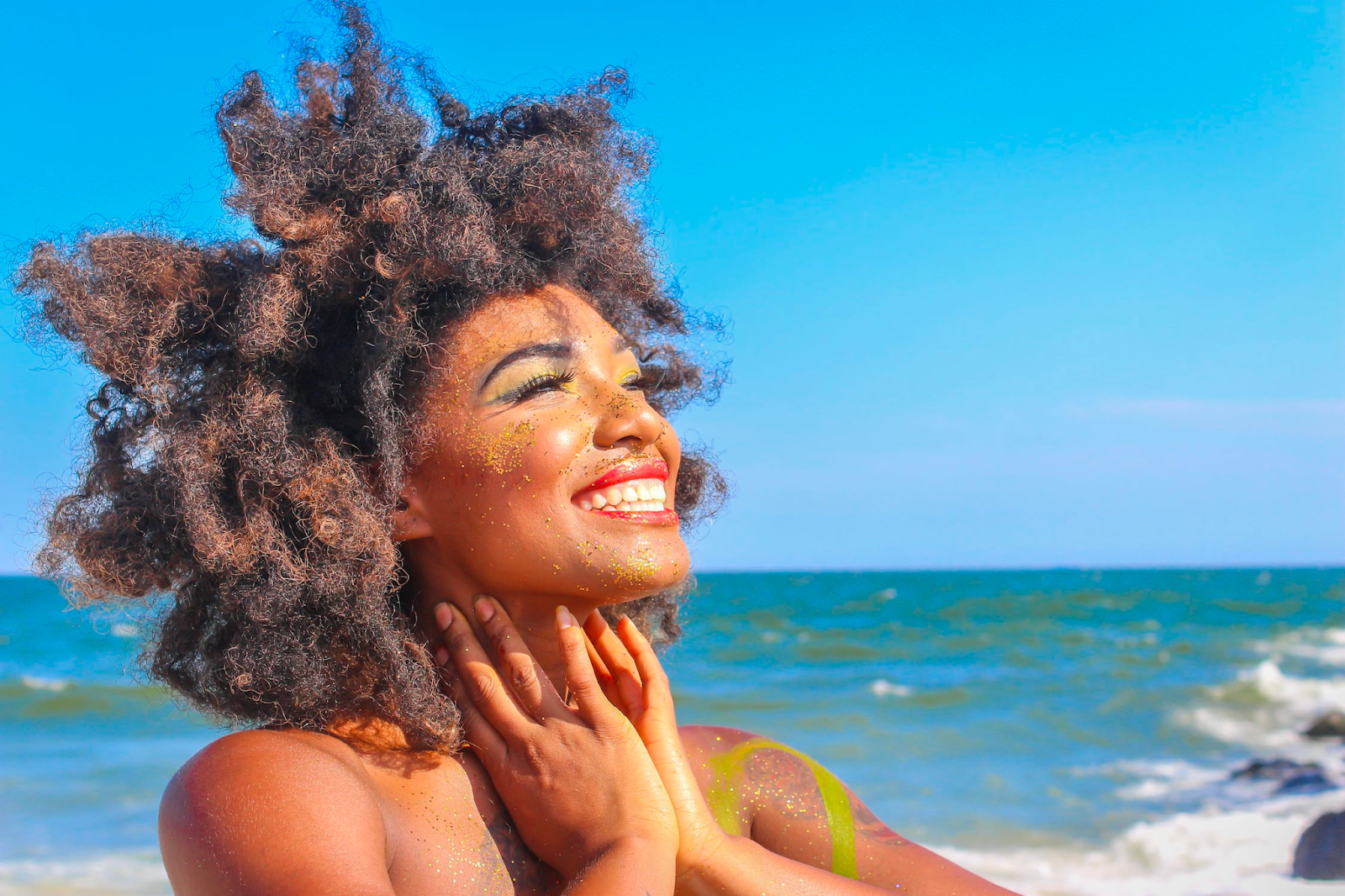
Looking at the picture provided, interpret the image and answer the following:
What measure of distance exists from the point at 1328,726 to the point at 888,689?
5.97 metres

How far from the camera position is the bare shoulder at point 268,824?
1.92 meters

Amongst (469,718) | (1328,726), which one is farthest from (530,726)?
(1328,726)

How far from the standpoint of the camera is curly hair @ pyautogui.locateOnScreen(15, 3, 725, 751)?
2.49m

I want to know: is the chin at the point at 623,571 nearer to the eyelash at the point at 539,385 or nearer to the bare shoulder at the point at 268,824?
the eyelash at the point at 539,385

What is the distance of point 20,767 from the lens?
11.2 metres

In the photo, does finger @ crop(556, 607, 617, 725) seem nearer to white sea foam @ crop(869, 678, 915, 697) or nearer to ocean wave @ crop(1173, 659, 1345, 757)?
ocean wave @ crop(1173, 659, 1345, 757)

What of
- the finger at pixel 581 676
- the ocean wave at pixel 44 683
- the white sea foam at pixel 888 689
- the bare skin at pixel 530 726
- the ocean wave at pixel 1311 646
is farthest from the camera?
the ocean wave at pixel 1311 646

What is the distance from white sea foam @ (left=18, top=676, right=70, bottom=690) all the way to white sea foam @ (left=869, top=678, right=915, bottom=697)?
1266 centimetres

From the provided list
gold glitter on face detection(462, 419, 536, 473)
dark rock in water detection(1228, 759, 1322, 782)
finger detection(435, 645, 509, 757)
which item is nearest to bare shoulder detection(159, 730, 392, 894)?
finger detection(435, 645, 509, 757)

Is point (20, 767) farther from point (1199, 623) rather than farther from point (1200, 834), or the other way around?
point (1199, 623)

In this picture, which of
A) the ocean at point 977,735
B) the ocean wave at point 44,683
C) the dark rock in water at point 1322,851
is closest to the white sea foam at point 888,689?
the ocean at point 977,735

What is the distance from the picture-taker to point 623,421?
2.63 m

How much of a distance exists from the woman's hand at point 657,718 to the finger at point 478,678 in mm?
246

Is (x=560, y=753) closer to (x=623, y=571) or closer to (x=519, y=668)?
(x=519, y=668)
